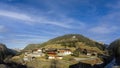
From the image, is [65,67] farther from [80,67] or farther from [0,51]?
[0,51]

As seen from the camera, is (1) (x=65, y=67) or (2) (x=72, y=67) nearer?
(2) (x=72, y=67)

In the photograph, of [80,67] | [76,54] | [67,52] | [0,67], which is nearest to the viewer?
[0,67]

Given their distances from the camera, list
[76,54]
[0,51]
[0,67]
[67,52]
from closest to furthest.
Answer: [0,67]
[0,51]
[76,54]
[67,52]

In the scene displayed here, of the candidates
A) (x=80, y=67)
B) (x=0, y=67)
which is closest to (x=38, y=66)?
(x=80, y=67)

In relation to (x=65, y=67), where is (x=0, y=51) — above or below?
above

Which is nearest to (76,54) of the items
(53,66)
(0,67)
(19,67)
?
(53,66)

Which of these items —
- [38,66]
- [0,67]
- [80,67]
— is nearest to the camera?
[0,67]

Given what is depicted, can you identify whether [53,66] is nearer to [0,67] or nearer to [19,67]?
[19,67]

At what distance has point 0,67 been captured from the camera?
55.1 m

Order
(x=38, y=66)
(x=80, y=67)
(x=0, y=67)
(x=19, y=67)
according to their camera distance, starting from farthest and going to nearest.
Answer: (x=38, y=66)
(x=80, y=67)
(x=19, y=67)
(x=0, y=67)

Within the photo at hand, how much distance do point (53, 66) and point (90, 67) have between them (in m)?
17.9

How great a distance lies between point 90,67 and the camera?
335 ft

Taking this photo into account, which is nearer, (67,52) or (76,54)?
(76,54)

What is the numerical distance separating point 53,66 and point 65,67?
573cm
